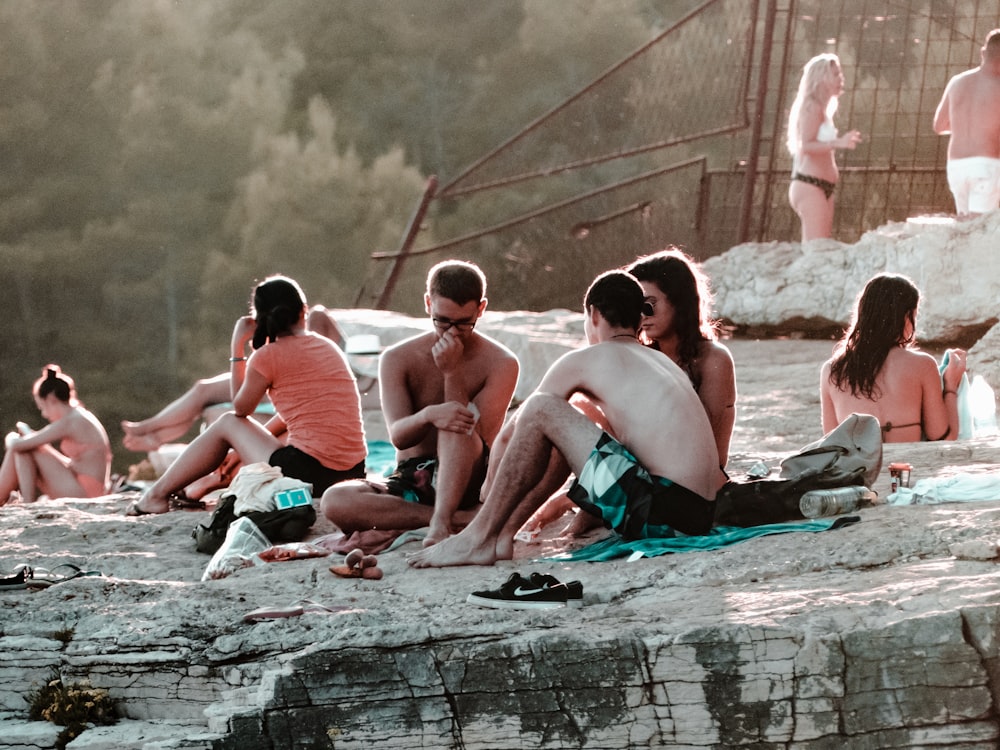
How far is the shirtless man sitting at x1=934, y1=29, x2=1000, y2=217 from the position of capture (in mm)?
7457

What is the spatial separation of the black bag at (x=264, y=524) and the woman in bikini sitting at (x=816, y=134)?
183 inches

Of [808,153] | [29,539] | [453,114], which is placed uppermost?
[453,114]

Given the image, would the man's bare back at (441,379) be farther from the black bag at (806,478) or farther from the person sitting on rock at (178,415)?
the person sitting on rock at (178,415)

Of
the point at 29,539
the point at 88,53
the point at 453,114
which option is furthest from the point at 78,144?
the point at 29,539

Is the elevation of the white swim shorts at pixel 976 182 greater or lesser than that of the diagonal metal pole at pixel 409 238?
greater

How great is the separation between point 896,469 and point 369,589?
1.65 metres

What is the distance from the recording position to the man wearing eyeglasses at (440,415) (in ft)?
13.7

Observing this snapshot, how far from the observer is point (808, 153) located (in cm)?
829

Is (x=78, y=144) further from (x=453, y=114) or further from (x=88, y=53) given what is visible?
(x=453, y=114)

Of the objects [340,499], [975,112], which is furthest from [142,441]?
[975,112]

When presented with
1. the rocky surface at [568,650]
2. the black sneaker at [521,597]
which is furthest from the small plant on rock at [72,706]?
the black sneaker at [521,597]

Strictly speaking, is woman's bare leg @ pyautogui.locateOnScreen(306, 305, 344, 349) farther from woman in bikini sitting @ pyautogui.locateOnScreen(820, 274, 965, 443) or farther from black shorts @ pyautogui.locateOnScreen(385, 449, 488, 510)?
woman in bikini sitting @ pyautogui.locateOnScreen(820, 274, 965, 443)

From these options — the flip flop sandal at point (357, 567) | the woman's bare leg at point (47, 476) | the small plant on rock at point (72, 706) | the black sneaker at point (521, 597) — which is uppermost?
the black sneaker at point (521, 597)

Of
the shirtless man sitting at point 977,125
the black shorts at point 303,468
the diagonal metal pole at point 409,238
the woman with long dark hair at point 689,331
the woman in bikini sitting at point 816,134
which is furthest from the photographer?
the diagonal metal pole at point 409,238
